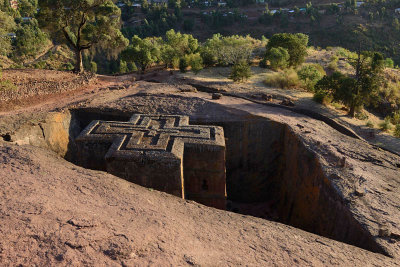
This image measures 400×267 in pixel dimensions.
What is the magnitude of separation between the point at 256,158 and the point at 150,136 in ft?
15.8

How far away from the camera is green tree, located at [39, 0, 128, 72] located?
17875 mm

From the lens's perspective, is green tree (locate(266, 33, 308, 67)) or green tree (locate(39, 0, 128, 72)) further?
green tree (locate(266, 33, 308, 67))

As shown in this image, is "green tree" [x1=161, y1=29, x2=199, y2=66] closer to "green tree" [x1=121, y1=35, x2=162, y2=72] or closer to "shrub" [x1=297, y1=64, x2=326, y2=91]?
"green tree" [x1=121, y1=35, x2=162, y2=72]

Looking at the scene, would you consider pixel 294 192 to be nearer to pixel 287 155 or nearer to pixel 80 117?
pixel 287 155

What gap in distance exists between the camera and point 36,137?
401 inches

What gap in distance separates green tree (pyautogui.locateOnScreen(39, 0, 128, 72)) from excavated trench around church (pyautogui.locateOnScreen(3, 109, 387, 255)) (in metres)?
8.80

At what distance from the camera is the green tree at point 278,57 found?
2175 cm

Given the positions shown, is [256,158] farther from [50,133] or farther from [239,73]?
[239,73]

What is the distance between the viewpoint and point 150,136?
866 cm

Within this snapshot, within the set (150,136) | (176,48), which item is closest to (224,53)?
(176,48)

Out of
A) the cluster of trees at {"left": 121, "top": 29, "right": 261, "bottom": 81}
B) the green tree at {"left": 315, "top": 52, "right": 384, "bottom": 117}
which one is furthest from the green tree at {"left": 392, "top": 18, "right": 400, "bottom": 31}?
the green tree at {"left": 315, "top": 52, "right": 384, "bottom": 117}

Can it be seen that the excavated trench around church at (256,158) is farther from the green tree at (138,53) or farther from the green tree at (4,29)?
the green tree at (138,53)

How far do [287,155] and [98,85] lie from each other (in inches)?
489

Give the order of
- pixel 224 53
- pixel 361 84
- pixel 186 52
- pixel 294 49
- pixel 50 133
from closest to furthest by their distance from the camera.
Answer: pixel 50 133 → pixel 361 84 → pixel 224 53 → pixel 294 49 → pixel 186 52
